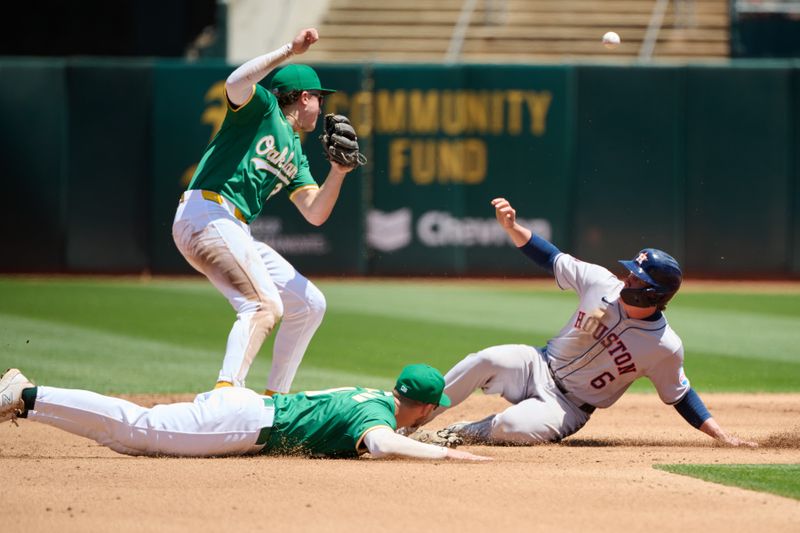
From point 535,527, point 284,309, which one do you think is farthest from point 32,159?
point 535,527

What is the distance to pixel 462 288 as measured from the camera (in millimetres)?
16281

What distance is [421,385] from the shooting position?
5.91 metres

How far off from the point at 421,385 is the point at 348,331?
604cm

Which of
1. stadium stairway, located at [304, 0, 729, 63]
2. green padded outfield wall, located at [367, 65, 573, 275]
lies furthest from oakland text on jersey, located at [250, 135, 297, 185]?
stadium stairway, located at [304, 0, 729, 63]

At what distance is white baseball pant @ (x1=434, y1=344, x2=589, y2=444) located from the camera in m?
6.68

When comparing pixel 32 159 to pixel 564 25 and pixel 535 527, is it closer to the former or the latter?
pixel 564 25

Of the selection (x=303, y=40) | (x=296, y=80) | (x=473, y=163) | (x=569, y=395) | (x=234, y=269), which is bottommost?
(x=473, y=163)

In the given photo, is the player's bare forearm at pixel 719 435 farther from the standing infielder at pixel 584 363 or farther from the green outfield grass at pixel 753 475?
the green outfield grass at pixel 753 475

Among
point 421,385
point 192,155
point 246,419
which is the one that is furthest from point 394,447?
point 192,155

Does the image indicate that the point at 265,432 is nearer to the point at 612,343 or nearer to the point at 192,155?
the point at 612,343

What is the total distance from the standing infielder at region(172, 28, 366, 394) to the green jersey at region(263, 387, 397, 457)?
52 cm

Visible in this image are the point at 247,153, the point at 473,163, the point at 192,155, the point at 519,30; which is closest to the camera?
the point at 247,153

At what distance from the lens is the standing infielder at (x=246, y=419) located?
5.68 meters

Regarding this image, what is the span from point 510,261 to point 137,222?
190 inches
